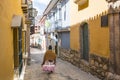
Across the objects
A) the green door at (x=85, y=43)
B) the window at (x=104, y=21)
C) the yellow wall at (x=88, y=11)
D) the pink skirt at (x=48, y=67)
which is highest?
the yellow wall at (x=88, y=11)

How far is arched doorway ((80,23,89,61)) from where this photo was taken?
14695mm

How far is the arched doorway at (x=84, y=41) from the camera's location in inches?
579

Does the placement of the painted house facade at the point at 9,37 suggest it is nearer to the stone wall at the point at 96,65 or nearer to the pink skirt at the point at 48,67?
the stone wall at the point at 96,65

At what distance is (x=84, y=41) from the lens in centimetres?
1536

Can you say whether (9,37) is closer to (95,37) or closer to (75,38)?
(95,37)

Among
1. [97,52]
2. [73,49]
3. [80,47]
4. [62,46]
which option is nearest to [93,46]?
[97,52]

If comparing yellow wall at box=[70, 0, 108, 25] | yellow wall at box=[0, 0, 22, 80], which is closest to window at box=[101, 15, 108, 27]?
yellow wall at box=[70, 0, 108, 25]

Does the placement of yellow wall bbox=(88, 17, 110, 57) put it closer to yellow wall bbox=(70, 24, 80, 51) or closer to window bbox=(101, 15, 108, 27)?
window bbox=(101, 15, 108, 27)

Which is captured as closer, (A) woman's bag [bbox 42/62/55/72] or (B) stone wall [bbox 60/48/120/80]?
(B) stone wall [bbox 60/48/120/80]

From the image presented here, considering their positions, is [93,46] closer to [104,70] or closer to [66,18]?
[104,70]

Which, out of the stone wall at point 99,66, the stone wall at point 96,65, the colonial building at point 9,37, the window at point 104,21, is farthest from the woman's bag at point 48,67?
the colonial building at point 9,37

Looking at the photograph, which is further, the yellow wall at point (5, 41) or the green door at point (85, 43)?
the green door at point (85, 43)

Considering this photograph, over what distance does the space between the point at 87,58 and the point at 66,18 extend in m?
6.78

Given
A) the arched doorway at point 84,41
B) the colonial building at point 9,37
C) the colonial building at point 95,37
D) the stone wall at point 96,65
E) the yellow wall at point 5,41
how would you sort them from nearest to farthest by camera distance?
the yellow wall at point 5,41
the colonial building at point 9,37
the colonial building at point 95,37
the stone wall at point 96,65
the arched doorway at point 84,41
